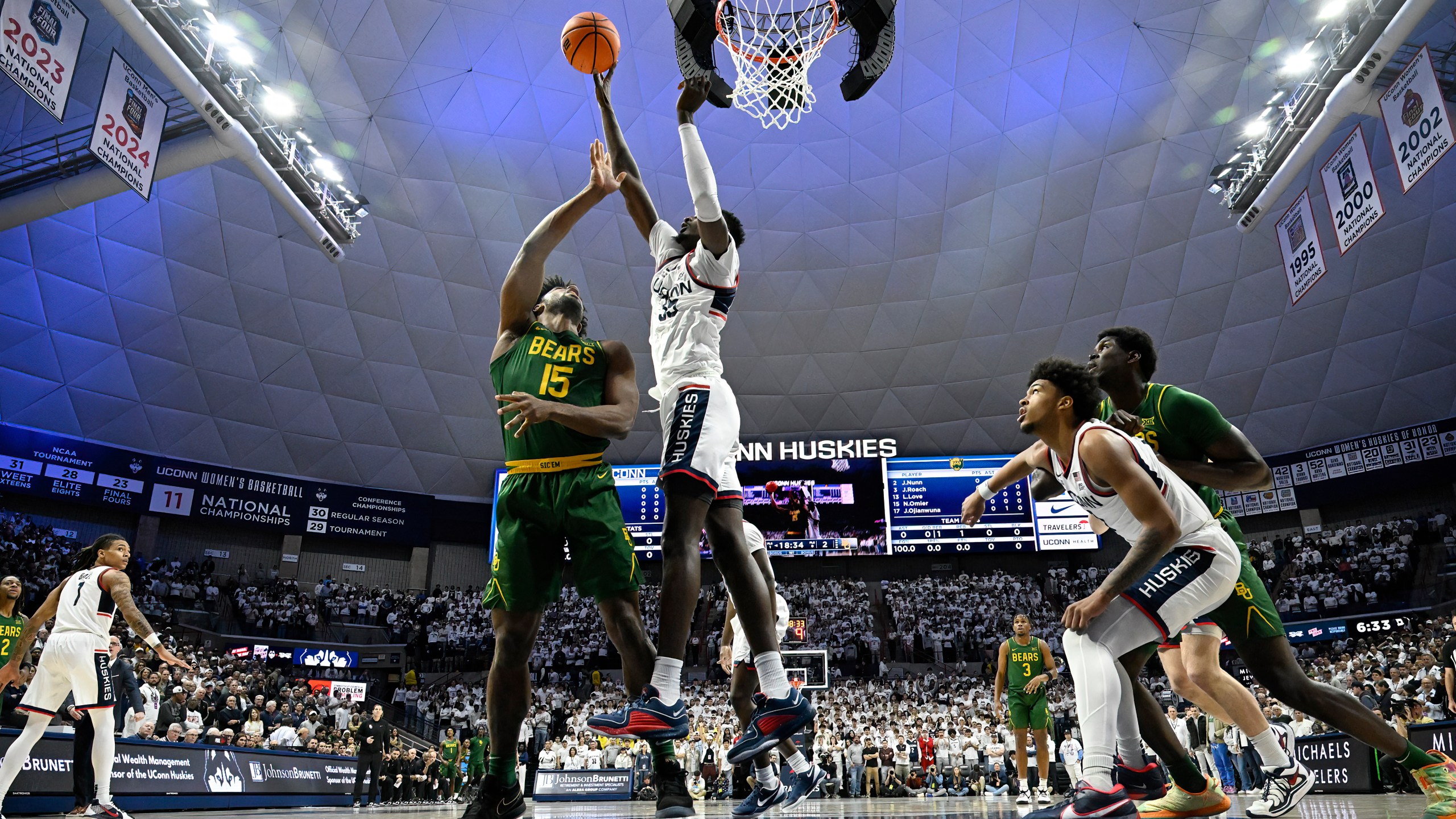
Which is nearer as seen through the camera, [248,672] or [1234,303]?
[248,672]

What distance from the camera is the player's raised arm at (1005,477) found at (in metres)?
4.39

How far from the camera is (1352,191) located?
49.6 ft

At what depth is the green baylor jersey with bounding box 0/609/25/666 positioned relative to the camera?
25.3 ft

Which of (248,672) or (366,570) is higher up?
(366,570)

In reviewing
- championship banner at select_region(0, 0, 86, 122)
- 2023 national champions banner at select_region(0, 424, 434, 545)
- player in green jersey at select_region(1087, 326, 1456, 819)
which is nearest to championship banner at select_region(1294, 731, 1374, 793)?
player in green jersey at select_region(1087, 326, 1456, 819)

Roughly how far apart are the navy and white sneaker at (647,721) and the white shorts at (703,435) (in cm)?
95

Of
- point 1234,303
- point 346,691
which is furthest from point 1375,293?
point 346,691

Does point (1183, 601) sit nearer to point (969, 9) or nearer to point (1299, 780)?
point (1299, 780)

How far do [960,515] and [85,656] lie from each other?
24079mm

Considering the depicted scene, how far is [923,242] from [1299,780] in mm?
23208

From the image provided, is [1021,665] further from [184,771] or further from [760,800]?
[184,771]

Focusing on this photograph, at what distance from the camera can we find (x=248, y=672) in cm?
2159

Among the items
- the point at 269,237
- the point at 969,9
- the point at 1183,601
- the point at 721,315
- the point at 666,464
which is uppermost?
the point at 969,9

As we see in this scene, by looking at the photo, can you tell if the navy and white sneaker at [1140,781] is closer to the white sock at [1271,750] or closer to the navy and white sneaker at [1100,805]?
the white sock at [1271,750]
